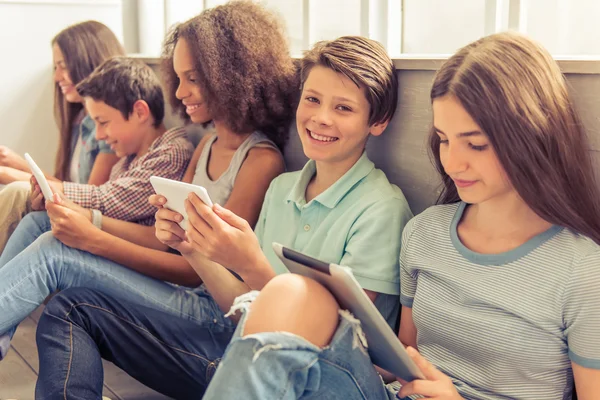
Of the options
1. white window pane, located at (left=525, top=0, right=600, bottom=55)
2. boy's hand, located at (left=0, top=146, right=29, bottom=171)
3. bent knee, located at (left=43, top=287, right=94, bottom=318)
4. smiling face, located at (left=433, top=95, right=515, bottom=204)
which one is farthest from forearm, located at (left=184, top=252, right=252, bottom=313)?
boy's hand, located at (left=0, top=146, right=29, bottom=171)

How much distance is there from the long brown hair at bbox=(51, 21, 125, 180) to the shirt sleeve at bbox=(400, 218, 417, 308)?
1.60m

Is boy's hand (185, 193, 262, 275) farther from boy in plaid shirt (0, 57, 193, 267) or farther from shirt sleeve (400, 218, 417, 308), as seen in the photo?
boy in plaid shirt (0, 57, 193, 267)

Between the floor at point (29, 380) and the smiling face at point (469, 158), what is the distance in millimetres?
981

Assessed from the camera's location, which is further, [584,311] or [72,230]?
[72,230]

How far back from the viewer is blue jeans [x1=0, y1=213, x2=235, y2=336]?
64.4 inches

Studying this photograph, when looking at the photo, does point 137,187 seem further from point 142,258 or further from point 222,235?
point 222,235

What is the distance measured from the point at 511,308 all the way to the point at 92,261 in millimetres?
915

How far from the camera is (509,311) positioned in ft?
3.87

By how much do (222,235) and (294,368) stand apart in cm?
44

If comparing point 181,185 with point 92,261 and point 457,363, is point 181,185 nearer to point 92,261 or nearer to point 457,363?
point 92,261

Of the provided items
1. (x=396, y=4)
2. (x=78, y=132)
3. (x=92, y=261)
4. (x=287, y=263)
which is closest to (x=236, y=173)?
(x=92, y=261)

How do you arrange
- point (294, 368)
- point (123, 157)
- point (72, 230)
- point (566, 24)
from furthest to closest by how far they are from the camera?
point (123, 157) < point (72, 230) < point (566, 24) < point (294, 368)

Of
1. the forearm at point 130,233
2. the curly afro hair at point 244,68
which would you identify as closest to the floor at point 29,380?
the forearm at point 130,233

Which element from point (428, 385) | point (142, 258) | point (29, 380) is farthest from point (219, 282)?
point (29, 380)
